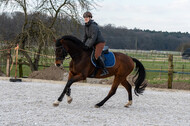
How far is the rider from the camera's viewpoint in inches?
298

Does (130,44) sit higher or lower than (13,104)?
higher

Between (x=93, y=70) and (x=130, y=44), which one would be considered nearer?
(x=93, y=70)

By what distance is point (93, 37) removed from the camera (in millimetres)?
7570

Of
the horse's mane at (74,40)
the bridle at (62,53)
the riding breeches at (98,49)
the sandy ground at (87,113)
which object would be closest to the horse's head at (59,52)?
the bridle at (62,53)

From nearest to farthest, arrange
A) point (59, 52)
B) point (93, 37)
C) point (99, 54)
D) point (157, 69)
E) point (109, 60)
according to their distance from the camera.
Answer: point (59, 52) < point (93, 37) < point (99, 54) < point (109, 60) < point (157, 69)

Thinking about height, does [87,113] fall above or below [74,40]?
below

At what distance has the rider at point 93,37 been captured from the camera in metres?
7.57

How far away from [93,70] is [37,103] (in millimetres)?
1756

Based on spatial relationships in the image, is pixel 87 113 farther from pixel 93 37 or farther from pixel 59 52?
pixel 93 37

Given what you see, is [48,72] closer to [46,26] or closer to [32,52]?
[32,52]

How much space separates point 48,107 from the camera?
7.23m

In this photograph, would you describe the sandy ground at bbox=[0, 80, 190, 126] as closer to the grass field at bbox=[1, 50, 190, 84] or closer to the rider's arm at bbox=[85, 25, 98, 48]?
the rider's arm at bbox=[85, 25, 98, 48]

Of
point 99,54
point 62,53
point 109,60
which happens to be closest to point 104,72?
point 109,60

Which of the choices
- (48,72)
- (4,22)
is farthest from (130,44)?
(48,72)
